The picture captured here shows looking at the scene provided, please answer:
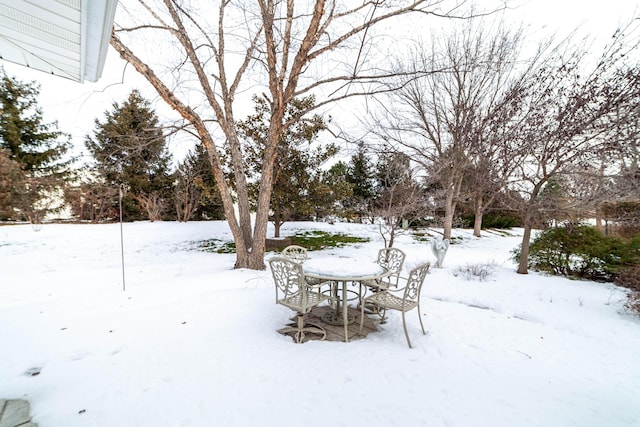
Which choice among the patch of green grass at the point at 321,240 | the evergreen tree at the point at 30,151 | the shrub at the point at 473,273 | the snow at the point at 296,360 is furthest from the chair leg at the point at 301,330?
the evergreen tree at the point at 30,151

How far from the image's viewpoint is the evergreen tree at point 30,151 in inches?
425

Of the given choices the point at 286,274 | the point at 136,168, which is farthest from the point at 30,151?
the point at 286,274

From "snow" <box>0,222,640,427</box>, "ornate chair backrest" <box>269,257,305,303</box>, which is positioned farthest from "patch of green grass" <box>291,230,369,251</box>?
"ornate chair backrest" <box>269,257,305,303</box>

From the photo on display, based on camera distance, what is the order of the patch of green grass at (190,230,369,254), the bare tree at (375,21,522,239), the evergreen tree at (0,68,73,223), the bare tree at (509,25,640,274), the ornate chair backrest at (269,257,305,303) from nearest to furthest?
the ornate chair backrest at (269,257,305,303) → the bare tree at (509,25,640,274) → the bare tree at (375,21,522,239) → the patch of green grass at (190,230,369,254) → the evergreen tree at (0,68,73,223)

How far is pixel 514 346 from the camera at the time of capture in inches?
112

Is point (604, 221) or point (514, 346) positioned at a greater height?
point (604, 221)

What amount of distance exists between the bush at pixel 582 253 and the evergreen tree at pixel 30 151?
17.5 meters

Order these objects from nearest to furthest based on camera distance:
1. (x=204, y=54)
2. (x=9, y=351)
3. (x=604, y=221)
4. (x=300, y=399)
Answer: (x=300, y=399) → (x=9, y=351) → (x=204, y=54) → (x=604, y=221)

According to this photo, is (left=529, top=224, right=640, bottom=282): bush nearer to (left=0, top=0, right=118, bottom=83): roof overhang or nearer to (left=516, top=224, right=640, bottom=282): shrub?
(left=516, top=224, right=640, bottom=282): shrub

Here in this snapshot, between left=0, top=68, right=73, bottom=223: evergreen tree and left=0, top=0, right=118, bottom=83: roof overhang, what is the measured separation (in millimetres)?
11667

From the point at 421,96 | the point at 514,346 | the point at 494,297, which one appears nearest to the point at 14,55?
the point at 514,346

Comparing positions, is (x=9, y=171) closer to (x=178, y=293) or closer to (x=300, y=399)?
(x=178, y=293)

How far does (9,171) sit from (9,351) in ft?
37.8

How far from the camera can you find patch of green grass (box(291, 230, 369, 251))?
1037cm
